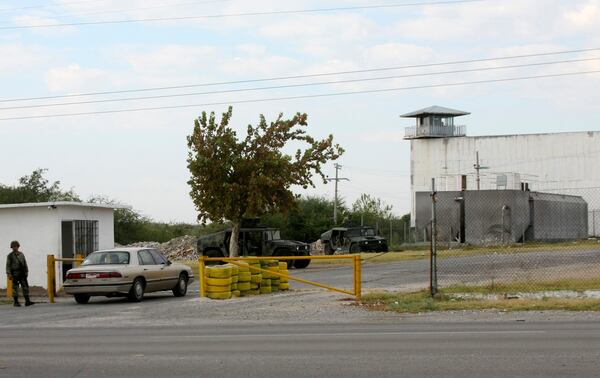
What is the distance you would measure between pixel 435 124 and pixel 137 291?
69.1 m

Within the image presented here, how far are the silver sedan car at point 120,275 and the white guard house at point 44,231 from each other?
14.6ft

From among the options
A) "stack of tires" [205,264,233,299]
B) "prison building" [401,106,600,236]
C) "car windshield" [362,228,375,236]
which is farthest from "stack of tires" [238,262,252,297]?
"prison building" [401,106,600,236]

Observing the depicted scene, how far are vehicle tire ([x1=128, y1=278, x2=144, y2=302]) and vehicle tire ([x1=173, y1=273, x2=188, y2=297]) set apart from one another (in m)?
1.74

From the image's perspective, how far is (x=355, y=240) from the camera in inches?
1994

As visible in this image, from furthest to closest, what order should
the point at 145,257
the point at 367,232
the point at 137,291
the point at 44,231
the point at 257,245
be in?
the point at 367,232 < the point at 257,245 < the point at 44,231 < the point at 145,257 < the point at 137,291

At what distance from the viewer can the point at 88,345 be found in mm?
13781

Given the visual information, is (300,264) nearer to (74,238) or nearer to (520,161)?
(74,238)

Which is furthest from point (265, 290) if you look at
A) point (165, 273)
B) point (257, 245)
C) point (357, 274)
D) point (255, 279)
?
point (257, 245)

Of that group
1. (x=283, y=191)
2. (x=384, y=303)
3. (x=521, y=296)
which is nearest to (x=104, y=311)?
(x=384, y=303)

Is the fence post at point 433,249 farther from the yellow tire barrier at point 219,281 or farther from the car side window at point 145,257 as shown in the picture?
the car side window at point 145,257

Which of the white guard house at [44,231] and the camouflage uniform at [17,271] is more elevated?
the white guard house at [44,231]

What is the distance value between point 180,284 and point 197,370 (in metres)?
15.2

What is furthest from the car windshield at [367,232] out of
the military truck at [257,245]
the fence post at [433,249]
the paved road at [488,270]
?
the fence post at [433,249]

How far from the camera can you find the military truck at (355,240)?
50.5m
